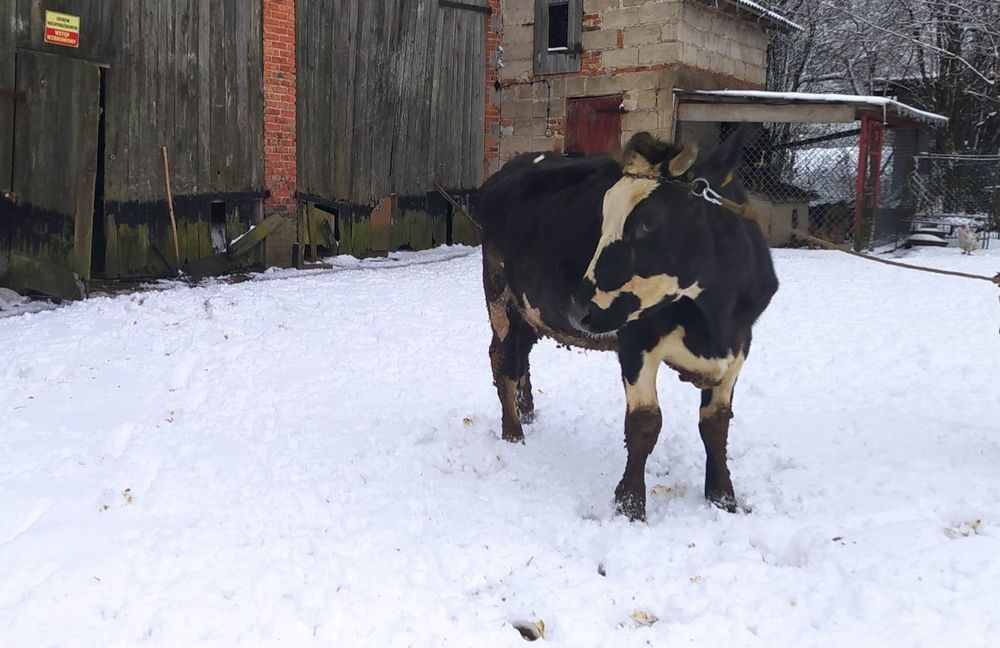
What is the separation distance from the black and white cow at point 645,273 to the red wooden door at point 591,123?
9.18 meters

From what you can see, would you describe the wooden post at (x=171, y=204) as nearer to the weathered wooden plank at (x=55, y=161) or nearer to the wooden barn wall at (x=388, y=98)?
the weathered wooden plank at (x=55, y=161)

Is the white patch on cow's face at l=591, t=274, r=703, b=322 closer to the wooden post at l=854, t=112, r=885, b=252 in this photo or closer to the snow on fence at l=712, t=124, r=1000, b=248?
the snow on fence at l=712, t=124, r=1000, b=248

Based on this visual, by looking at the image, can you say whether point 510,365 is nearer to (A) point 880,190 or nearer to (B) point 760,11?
(A) point 880,190

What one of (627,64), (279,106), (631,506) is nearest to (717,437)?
(631,506)

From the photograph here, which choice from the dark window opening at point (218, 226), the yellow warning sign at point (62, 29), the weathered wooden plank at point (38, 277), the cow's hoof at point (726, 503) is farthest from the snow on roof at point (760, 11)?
the cow's hoof at point (726, 503)

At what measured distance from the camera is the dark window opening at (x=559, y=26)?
14181mm

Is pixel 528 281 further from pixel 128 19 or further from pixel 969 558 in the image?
pixel 128 19

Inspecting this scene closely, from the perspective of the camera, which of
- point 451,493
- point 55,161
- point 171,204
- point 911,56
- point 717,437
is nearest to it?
point 717,437

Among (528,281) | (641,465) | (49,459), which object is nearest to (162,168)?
(49,459)

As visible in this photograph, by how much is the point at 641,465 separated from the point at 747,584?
90 centimetres

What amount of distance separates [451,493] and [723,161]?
6.92 ft

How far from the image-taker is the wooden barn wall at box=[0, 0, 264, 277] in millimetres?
9242

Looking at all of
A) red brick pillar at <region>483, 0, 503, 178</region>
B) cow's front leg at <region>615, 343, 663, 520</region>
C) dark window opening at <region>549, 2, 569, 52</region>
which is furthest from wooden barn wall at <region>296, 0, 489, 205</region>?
cow's front leg at <region>615, 343, 663, 520</region>

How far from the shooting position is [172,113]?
9742 mm
